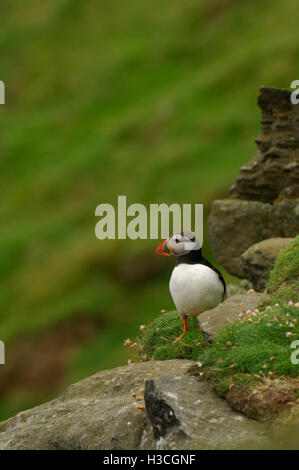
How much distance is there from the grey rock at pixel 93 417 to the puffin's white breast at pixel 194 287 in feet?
3.42

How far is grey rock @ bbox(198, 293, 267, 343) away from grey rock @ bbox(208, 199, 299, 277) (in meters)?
7.13

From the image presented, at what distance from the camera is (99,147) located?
204 ft

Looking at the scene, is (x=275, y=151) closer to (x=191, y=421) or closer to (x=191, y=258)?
(x=191, y=258)

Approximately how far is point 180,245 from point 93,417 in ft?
10.8

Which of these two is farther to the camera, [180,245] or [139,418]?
[180,245]

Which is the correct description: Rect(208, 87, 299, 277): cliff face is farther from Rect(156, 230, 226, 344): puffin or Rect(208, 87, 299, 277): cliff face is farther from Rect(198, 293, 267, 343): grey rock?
Rect(198, 293, 267, 343): grey rock

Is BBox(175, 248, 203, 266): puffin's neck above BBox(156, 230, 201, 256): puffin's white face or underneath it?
underneath

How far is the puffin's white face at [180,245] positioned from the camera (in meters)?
14.6

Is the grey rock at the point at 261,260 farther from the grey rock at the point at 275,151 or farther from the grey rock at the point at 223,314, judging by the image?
the grey rock at the point at 223,314

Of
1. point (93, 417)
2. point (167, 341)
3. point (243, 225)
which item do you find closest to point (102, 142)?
point (243, 225)

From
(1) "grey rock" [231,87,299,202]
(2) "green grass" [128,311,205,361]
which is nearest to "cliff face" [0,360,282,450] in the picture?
(2) "green grass" [128,311,205,361]

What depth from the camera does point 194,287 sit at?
14.2m

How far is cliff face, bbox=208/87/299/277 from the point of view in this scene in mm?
21453
